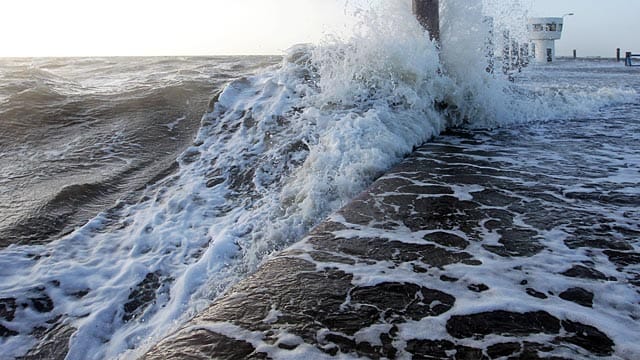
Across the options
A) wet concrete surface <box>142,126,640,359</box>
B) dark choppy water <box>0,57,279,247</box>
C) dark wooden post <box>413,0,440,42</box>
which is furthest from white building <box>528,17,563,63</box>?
wet concrete surface <box>142,126,640,359</box>

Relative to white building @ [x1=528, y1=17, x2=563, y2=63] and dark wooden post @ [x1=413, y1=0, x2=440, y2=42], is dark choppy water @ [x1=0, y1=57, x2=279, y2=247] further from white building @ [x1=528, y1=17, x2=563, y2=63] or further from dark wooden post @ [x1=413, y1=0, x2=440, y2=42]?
white building @ [x1=528, y1=17, x2=563, y2=63]

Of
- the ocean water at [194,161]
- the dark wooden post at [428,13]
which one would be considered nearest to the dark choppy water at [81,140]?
the ocean water at [194,161]

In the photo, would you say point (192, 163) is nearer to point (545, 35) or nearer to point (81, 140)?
point (81, 140)

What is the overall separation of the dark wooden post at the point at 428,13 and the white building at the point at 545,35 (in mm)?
31274

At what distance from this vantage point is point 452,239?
8.05ft

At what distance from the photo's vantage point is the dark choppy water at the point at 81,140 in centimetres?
392

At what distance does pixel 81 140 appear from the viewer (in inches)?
227

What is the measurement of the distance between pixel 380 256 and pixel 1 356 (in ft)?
6.71

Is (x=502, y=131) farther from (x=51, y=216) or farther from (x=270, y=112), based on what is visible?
(x=51, y=216)

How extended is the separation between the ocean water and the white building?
28.4 meters

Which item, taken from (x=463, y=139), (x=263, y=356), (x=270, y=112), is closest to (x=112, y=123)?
(x=270, y=112)

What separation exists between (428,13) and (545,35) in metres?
32.1

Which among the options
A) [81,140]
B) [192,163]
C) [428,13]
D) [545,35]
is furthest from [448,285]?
[545,35]

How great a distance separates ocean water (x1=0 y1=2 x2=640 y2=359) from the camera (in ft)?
9.08
